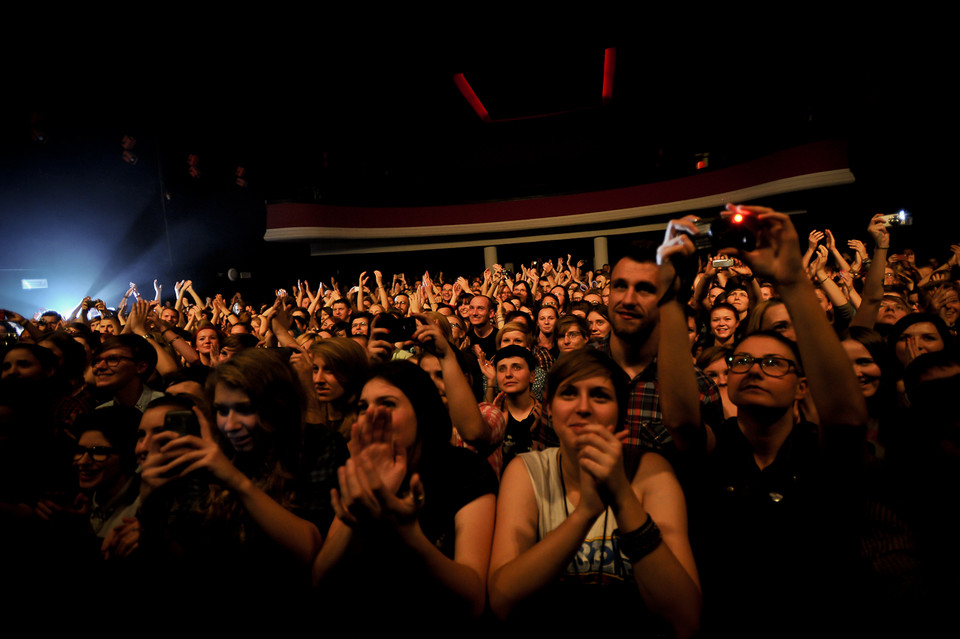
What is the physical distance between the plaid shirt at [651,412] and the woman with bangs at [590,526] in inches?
13.3

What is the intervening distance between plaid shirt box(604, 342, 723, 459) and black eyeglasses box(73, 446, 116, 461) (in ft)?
6.13

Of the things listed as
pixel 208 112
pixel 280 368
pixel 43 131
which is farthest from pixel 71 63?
pixel 280 368

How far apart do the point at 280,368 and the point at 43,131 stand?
37.5 feet

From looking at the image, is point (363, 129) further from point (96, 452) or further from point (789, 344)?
point (789, 344)

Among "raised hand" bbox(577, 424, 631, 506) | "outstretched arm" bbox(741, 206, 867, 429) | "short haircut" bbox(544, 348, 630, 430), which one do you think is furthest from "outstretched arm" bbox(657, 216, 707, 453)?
"raised hand" bbox(577, 424, 631, 506)

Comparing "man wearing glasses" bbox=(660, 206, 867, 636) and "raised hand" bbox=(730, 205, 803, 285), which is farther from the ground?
"raised hand" bbox=(730, 205, 803, 285)

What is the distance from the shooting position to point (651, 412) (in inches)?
75.7

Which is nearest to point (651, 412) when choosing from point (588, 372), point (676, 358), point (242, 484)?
point (676, 358)

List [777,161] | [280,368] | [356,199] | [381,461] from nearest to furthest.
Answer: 1. [381,461]
2. [280,368]
3. [777,161]
4. [356,199]

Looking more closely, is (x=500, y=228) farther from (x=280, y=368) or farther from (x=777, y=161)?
(x=280, y=368)

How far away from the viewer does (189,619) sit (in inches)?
58.1

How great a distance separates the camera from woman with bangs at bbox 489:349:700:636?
3.76 feet

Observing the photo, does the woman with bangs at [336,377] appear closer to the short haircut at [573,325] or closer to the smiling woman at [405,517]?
the smiling woman at [405,517]

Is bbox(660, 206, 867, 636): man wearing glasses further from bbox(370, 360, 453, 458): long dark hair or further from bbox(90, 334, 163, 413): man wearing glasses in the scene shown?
bbox(90, 334, 163, 413): man wearing glasses
